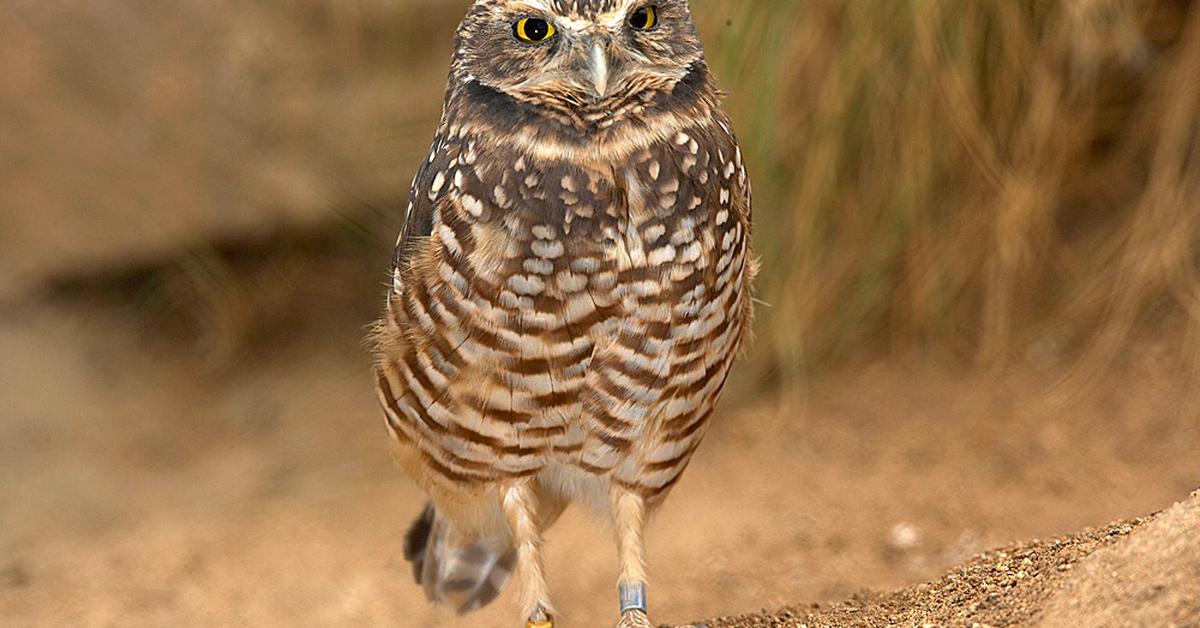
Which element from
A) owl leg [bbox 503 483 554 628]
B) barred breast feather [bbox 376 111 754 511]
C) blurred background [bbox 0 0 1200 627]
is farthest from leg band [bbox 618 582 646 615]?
blurred background [bbox 0 0 1200 627]

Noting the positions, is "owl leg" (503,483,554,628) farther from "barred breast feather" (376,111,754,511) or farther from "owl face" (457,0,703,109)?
"owl face" (457,0,703,109)

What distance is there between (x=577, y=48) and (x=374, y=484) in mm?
3412

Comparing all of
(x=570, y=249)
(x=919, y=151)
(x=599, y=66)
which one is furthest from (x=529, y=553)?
(x=919, y=151)

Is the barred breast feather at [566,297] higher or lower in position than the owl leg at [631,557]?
higher

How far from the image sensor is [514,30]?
2.91 metres

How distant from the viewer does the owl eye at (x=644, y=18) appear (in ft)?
9.46

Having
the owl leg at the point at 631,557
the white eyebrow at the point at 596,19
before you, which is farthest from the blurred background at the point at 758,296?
the white eyebrow at the point at 596,19

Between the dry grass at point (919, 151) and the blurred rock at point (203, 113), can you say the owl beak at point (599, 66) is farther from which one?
the blurred rock at point (203, 113)

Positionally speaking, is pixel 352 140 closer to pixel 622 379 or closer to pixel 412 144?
pixel 412 144

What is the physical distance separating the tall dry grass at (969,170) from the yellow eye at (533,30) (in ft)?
5.75

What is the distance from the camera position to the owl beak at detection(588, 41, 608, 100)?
2.79 m

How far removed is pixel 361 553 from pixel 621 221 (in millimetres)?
2918

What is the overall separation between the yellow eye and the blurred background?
5.76 feet

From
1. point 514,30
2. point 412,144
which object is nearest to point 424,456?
point 514,30
